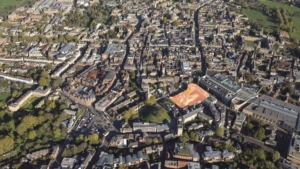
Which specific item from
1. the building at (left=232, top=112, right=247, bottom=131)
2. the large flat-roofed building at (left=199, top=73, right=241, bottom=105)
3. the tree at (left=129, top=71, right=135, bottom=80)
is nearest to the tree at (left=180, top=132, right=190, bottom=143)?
the building at (left=232, top=112, right=247, bottom=131)

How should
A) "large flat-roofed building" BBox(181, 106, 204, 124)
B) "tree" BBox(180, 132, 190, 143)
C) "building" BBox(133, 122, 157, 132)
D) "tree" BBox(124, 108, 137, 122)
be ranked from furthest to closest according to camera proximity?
"large flat-roofed building" BBox(181, 106, 204, 124), "tree" BBox(124, 108, 137, 122), "building" BBox(133, 122, 157, 132), "tree" BBox(180, 132, 190, 143)

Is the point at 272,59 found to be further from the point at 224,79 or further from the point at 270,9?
the point at 270,9

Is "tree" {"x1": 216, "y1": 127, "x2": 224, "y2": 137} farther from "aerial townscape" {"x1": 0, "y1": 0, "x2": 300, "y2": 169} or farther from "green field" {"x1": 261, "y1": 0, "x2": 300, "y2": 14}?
"green field" {"x1": 261, "y1": 0, "x2": 300, "y2": 14}

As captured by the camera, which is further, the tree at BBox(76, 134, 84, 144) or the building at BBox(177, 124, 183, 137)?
the building at BBox(177, 124, 183, 137)

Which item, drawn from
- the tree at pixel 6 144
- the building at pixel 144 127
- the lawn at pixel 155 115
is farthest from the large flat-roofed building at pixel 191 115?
the tree at pixel 6 144

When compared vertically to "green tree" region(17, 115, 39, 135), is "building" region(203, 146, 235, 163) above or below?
below

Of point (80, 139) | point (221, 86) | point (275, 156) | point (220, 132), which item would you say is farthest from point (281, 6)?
point (80, 139)

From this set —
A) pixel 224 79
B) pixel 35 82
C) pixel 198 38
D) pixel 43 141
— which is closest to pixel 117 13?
pixel 198 38

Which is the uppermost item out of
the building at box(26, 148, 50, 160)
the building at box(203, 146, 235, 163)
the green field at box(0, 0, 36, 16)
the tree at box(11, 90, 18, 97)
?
the green field at box(0, 0, 36, 16)
